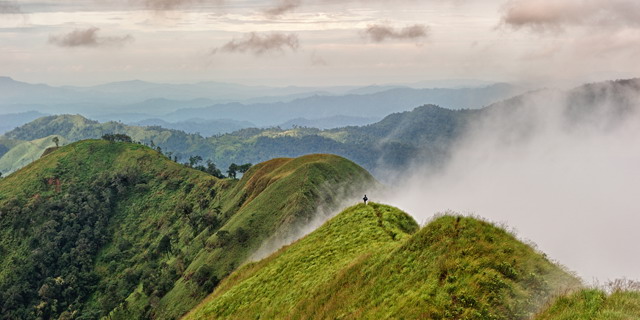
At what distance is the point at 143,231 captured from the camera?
166500mm

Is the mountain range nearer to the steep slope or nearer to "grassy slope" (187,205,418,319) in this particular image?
the steep slope

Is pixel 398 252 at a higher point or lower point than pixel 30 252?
higher

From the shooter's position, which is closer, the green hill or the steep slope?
the steep slope

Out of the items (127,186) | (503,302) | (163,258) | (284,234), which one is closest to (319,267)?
(503,302)

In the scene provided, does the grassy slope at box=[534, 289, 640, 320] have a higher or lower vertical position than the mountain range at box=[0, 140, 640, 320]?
higher

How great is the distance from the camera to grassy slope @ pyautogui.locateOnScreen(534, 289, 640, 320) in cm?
2008

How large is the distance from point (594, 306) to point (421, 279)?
9.80 metres

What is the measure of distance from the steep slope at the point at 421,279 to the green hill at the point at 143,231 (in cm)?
5026

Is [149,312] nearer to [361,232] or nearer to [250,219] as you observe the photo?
[250,219]

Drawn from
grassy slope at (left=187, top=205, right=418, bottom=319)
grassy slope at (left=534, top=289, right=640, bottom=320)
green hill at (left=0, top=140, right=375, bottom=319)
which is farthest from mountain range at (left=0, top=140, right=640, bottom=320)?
green hill at (left=0, top=140, right=375, bottom=319)

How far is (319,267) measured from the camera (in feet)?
139

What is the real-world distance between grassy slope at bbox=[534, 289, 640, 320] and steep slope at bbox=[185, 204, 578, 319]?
173 cm

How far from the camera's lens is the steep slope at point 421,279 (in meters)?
24.6

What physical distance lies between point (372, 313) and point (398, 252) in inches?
231
